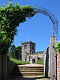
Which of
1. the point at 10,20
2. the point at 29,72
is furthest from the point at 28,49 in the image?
the point at 10,20

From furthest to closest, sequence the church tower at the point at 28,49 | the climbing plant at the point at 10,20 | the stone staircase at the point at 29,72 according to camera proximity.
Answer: the church tower at the point at 28,49
the stone staircase at the point at 29,72
the climbing plant at the point at 10,20

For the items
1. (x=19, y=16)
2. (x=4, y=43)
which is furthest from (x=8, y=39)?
(x=19, y=16)

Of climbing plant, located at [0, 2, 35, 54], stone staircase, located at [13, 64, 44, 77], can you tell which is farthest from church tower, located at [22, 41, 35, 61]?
climbing plant, located at [0, 2, 35, 54]

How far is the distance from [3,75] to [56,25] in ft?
15.0

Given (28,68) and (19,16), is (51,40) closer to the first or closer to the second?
(19,16)

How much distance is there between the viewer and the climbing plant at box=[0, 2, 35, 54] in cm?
634

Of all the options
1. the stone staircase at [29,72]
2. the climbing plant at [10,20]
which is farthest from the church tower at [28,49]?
the climbing plant at [10,20]

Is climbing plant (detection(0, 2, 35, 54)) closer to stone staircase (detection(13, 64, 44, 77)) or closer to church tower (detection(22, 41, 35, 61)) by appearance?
stone staircase (detection(13, 64, 44, 77))

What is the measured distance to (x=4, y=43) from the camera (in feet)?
20.3

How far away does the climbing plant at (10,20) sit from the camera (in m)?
6.34

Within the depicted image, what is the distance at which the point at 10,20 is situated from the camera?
6855mm

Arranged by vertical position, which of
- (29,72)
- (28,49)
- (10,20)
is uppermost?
(10,20)

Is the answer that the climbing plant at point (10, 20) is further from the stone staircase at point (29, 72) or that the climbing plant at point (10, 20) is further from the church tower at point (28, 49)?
the church tower at point (28, 49)

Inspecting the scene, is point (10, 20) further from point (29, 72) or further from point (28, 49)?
point (28, 49)
